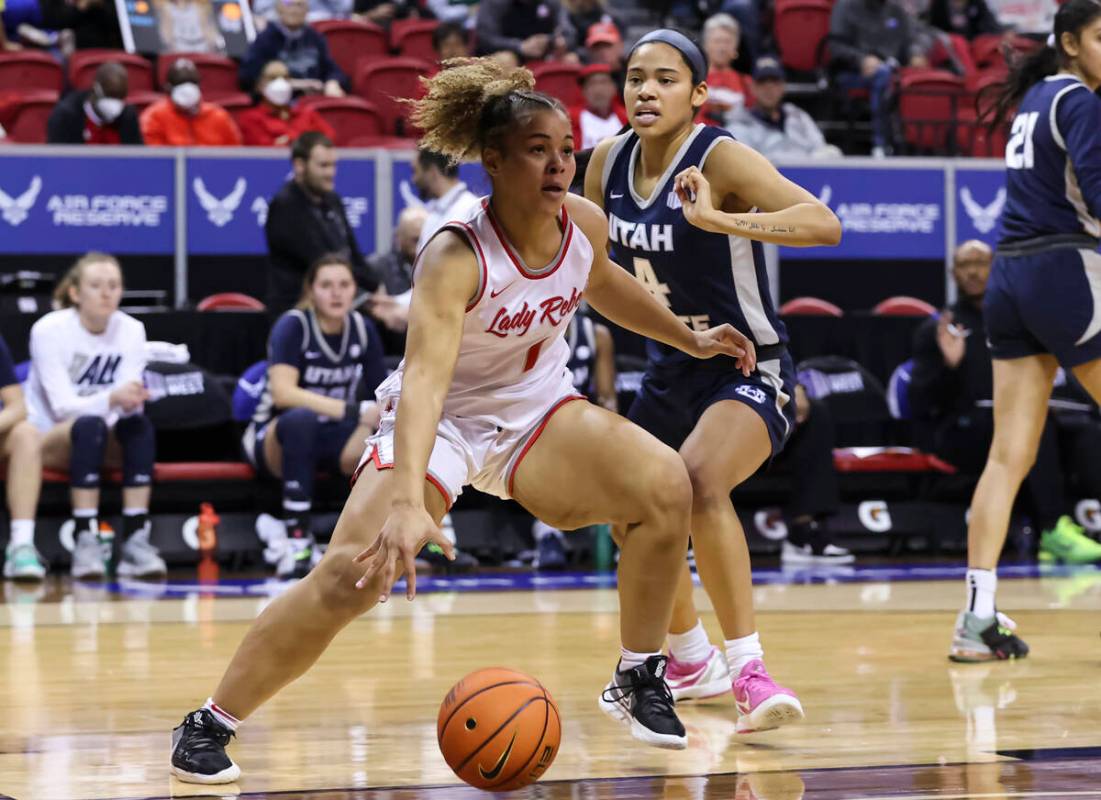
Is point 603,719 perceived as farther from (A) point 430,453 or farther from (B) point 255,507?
(B) point 255,507

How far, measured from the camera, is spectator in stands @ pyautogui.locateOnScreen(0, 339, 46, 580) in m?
8.09

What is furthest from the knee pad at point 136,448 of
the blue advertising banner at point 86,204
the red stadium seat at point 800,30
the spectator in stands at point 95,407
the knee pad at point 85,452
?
the red stadium seat at point 800,30

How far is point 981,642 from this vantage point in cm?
542

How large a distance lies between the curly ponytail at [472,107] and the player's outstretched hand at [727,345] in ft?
2.88

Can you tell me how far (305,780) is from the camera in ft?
12.1

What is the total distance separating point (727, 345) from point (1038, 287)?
154 cm

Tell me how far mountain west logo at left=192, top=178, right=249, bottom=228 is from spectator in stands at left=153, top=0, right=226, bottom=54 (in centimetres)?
298

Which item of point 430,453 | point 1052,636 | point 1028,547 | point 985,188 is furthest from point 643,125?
point 985,188

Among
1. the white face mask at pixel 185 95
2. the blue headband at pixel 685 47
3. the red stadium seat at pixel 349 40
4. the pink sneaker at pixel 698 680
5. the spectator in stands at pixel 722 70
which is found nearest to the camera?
the blue headband at pixel 685 47

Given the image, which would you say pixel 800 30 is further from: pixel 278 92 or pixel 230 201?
pixel 230 201

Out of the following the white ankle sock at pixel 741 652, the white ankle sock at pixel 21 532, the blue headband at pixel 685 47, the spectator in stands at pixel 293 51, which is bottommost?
the white ankle sock at pixel 21 532

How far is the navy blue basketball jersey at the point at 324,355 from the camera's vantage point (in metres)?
8.42

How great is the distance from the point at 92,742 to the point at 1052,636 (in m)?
3.54

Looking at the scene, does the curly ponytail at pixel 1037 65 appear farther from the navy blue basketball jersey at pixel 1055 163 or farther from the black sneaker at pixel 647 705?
the black sneaker at pixel 647 705
